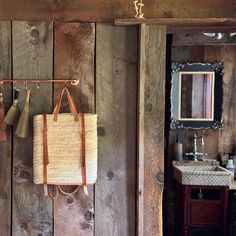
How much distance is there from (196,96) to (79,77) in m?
2.05

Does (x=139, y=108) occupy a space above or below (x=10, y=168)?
above

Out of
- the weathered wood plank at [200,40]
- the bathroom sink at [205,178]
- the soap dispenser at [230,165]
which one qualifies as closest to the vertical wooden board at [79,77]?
the bathroom sink at [205,178]

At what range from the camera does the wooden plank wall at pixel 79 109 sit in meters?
1.43

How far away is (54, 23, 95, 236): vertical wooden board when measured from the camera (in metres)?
1.43

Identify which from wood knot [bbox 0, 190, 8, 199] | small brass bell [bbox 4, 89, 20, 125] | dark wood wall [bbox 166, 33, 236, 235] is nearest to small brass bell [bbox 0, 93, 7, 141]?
small brass bell [bbox 4, 89, 20, 125]

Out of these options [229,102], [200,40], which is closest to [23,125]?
[200,40]

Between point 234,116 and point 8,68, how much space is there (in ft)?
8.27

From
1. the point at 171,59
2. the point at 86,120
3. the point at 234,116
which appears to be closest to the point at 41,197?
the point at 86,120

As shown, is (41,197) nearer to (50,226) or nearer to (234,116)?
(50,226)

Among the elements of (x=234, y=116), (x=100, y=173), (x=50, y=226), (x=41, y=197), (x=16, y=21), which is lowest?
(x=50, y=226)

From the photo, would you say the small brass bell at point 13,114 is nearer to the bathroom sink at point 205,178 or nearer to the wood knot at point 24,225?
the wood knot at point 24,225

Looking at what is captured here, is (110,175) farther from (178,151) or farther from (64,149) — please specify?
(178,151)

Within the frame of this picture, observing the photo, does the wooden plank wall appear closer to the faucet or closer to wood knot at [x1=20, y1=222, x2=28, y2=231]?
wood knot at [x1=20, y1=222, x2=28, y2=231]

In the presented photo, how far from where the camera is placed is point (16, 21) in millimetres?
1421
